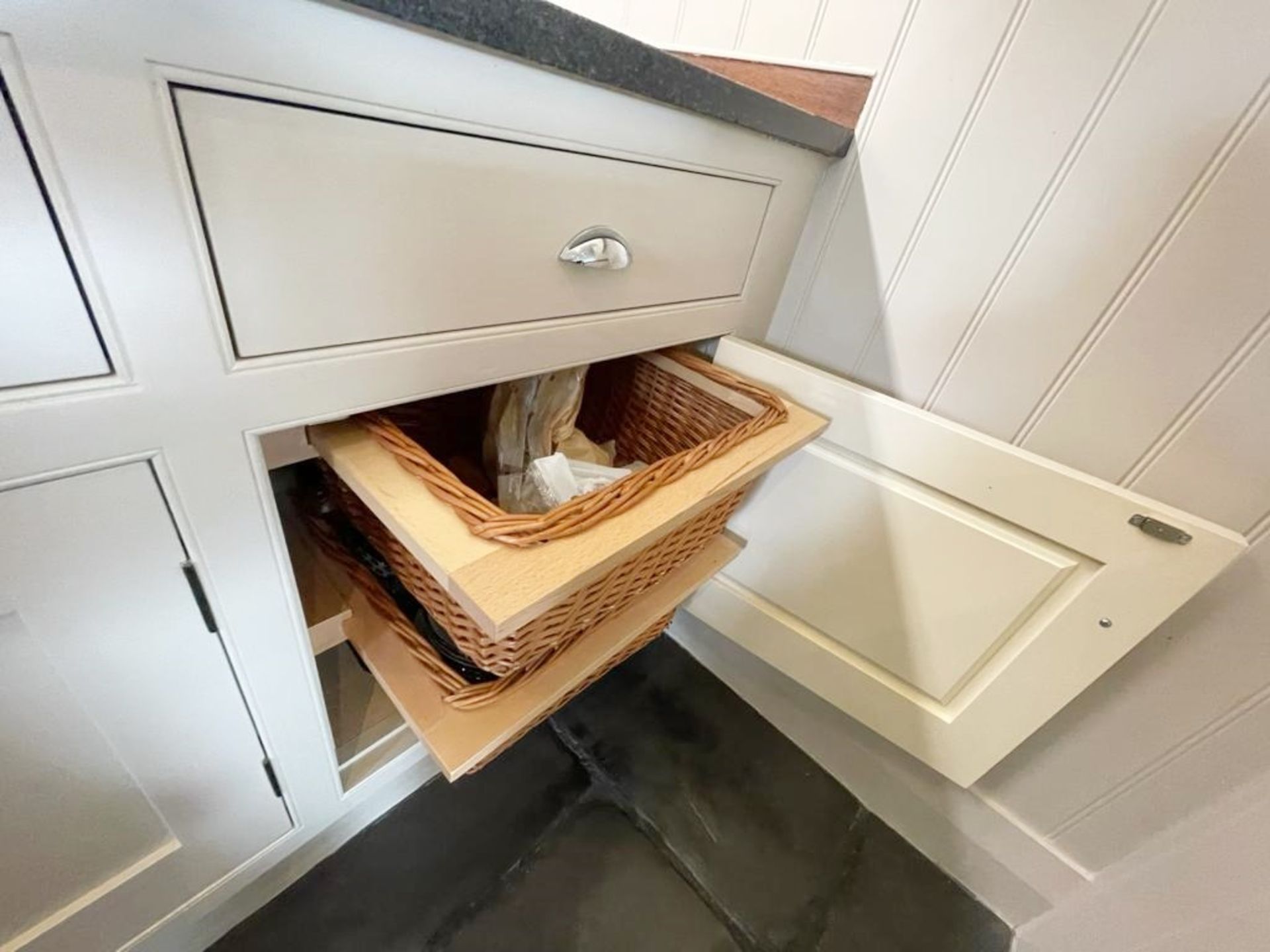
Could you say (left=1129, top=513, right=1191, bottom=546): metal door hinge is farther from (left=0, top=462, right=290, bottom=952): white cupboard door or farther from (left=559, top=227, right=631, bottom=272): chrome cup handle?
(left=0, top=462, right=290, bottom=952): white cupboard door

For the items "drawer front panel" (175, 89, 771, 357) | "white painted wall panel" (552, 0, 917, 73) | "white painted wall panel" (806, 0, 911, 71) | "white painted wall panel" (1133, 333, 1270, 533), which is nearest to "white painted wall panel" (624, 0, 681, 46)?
"white painted wall panel" (552, 0, 917, 73)

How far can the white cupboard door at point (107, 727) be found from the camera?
30cm

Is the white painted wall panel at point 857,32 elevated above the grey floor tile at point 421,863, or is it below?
above

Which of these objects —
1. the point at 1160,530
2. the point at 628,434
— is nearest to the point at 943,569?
the point at 1160,530

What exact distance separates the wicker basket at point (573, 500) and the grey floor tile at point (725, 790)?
0.72 feet

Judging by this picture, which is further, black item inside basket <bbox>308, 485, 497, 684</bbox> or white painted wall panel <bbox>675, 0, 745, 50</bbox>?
white painted wall panel <bbox>675, 0, 745, 50</bbox>

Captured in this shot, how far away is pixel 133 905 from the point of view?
0.45 metres

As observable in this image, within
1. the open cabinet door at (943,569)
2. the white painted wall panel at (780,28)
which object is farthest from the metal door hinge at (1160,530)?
the white painted wall panel at (780,28)

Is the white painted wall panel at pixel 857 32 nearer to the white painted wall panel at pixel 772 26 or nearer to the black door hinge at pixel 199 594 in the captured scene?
the white painted wall panel at pixel 772 26

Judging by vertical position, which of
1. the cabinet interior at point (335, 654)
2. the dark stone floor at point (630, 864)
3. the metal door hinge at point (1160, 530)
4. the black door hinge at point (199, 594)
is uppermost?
the metal door hinge at point (1160, 530)

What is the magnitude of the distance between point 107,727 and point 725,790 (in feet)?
2.74

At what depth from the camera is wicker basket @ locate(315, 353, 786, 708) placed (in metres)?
0.40

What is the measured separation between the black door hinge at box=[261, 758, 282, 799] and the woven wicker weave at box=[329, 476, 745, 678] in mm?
188

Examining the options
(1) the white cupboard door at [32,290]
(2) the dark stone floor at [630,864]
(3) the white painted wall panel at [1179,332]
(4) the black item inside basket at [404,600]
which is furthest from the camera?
(2) the dark stone floor at [630,864]
